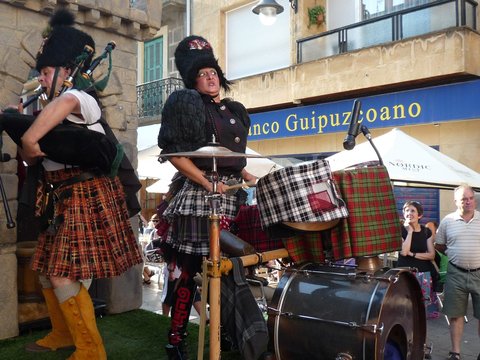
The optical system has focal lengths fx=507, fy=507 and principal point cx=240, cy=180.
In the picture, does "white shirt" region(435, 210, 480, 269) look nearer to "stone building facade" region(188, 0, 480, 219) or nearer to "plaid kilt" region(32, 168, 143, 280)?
"plaid kilt" region(32, 168, 143, 280)

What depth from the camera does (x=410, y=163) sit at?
6.44 meters

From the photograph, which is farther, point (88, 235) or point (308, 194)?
point (88, 235)

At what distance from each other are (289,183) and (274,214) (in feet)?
0.69

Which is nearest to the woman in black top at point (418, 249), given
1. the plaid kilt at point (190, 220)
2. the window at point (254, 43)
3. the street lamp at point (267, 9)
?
the plaid kilt at point (190, 220)

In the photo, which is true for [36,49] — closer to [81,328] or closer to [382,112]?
[81,328]

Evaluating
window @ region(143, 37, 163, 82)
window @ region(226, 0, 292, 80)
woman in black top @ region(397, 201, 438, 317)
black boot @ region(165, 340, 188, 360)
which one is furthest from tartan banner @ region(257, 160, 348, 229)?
window @ region(143, 37, 163, 82)

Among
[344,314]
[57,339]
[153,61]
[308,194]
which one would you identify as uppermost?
[153,61]

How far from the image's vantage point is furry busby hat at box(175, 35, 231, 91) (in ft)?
11.1

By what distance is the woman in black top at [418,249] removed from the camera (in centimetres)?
666

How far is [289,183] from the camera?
2.83 m

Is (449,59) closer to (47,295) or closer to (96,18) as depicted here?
(96,18)

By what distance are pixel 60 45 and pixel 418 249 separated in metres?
5.30

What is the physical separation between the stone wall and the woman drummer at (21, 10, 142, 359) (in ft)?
2.68

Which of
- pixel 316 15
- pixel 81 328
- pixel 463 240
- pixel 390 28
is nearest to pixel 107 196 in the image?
pixel 81 328
